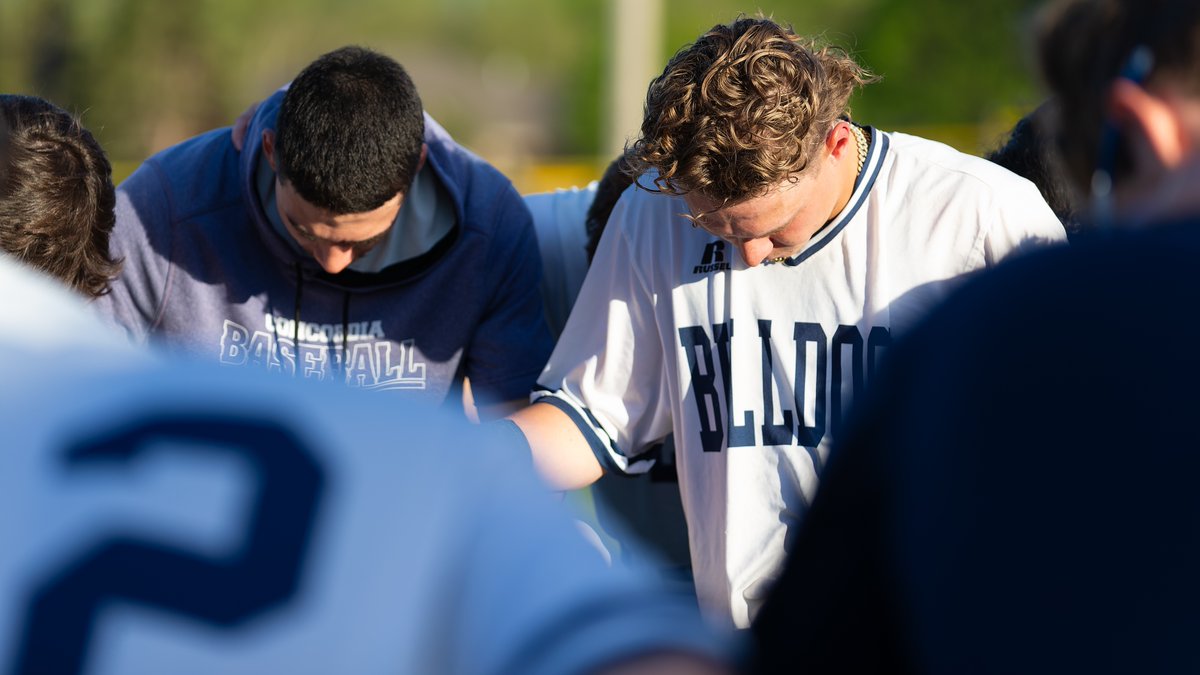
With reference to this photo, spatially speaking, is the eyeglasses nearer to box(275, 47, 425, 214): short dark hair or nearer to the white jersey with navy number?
the white jersey with navy number

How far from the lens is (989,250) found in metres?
2.54

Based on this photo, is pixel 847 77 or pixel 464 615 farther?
pixel 847 77

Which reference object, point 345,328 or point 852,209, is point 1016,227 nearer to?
point 852,209

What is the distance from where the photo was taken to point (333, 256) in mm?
3066

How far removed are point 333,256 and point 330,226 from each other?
0.35 ft

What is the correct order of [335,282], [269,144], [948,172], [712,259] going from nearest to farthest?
[948,172] → [712,259] → [269,144] → [335,282]

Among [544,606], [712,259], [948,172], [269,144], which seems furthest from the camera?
[269,144]

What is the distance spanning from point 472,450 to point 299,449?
12cm

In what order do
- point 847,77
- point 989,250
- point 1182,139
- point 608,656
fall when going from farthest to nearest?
point 847,77 < point 989,250 < point 1182,139 < point 608,656

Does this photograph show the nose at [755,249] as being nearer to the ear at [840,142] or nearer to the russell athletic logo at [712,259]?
the russell athletic logo at [712,259]

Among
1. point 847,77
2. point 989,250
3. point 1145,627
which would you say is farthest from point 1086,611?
point 847,77

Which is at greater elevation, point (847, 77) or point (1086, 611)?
point (847, 77)

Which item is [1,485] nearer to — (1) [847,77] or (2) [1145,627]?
(2) [1145,627]

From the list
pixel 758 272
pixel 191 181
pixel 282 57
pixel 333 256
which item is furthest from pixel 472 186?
pixel 282 57
